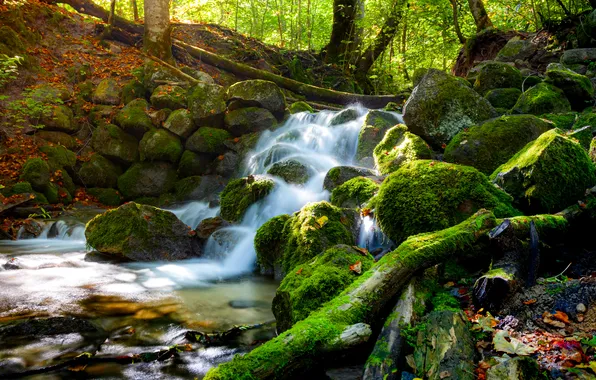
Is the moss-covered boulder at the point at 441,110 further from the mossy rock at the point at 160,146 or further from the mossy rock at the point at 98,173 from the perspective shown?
the mossy rock at the point at 98,173

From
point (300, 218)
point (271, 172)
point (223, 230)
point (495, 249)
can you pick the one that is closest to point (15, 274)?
point (223, 230)

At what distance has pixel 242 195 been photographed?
322 inches

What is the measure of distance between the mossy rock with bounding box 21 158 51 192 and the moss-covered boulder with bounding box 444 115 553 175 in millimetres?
9529

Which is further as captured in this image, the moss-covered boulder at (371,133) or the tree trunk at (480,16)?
the tree trunk at (480,16)

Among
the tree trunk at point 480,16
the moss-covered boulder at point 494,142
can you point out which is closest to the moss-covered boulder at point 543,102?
the moss-covered boulder at point 494,142

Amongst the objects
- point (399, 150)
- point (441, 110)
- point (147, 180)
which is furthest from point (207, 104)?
point (441, 110)

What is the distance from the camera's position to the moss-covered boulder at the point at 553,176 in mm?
3982

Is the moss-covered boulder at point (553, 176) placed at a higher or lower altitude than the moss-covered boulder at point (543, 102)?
lower

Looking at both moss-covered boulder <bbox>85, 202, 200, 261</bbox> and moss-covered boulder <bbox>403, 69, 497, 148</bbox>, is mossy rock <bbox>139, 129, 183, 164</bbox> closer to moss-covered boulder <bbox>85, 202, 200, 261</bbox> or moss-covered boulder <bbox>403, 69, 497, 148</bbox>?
moss-covered boulder <bbox>85, 202, 200, 261</bbox>

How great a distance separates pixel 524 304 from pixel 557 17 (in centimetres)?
1333

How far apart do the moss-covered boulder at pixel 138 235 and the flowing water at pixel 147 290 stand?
0.26 meters

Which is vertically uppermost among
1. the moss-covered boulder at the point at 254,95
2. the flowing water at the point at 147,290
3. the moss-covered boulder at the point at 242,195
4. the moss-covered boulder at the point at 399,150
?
the moss-covered boulder at the point at 254,95

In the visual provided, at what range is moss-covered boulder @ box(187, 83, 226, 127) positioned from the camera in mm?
11164

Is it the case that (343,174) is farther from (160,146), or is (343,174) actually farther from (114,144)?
(114,144)
